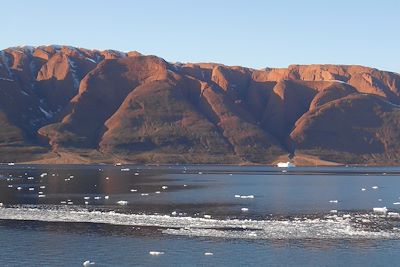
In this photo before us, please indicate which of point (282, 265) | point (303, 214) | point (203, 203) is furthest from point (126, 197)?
point (282, 265)

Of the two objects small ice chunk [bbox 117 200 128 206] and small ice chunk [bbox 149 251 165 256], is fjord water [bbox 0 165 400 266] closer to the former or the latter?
small ice chunk [bbox 149 251 165 256]

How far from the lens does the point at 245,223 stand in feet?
267

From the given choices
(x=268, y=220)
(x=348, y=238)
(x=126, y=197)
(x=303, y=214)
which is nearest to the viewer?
(x=348, y=238)

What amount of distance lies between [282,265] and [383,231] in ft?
78.7

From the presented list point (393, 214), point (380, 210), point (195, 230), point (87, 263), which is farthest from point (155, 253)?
point (380, 210)

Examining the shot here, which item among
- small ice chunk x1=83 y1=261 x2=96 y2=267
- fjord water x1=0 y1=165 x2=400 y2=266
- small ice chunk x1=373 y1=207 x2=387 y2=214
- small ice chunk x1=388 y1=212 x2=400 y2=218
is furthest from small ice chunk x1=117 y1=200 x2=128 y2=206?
small ice chunk x1=83 y1=261 x2=96 y2=267

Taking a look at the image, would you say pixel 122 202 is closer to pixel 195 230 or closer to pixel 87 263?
pixel 195 230

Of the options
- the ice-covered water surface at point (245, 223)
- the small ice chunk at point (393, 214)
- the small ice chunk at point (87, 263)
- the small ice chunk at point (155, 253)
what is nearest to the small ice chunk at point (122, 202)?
the ice-covered water surface at point (245, 223)

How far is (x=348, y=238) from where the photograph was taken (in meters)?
68.9

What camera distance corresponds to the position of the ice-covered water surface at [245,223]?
71.5m

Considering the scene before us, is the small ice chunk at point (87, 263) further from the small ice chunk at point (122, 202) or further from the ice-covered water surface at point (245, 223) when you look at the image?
the small ice chunk at point (122, 202)

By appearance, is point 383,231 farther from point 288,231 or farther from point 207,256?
point 207,256

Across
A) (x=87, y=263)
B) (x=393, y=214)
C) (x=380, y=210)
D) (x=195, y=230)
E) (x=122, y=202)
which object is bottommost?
(x=122, y=202)

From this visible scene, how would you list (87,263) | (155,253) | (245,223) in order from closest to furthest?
1. (87,263)
2. (155,253)
3. (245,223)
